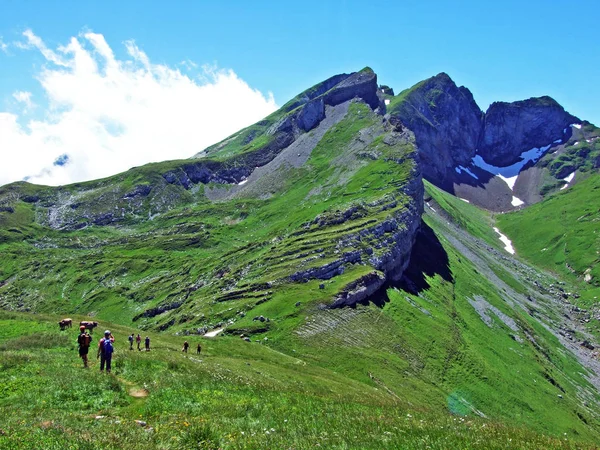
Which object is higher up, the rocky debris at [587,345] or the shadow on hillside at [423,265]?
the shadow on hillside at [423,265]

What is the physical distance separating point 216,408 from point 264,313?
270 ft

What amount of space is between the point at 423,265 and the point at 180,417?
15741 centimetres

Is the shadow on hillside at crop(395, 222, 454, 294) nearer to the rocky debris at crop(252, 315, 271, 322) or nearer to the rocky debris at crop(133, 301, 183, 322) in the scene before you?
the rocky debris at crop(252, 315, 271, 322)

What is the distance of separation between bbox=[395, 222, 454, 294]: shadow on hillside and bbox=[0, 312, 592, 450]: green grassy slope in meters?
114

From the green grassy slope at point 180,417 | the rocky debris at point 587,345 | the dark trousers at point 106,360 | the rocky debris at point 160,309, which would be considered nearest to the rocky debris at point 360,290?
the rocky debris at point 160,309

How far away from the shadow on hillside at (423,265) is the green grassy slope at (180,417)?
114380 mm

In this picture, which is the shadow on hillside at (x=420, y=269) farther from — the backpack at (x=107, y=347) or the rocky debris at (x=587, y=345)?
the backpack at (x=107, y=347)

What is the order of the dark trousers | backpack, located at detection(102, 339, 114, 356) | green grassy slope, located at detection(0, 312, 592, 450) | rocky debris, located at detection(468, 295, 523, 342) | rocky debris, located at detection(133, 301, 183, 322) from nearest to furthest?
1. green grassy slope, located at detection(0, 312, 592, 450)
2. backpack, located at detection(102, 339, 114, 356)
3. the dark trousers
4. rocky debris, located at detection(468, 295, 523, 342)
5. rocky debris, located at detection(133, 301, 183, 322)

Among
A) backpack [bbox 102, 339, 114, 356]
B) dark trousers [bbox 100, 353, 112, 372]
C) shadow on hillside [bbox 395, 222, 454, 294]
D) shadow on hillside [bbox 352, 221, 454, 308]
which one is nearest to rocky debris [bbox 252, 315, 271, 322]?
shadow on hillside [bbox 352, 221, 454, 308]

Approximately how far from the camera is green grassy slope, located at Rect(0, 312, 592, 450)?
16156 millimetres

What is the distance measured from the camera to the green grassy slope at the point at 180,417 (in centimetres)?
1616

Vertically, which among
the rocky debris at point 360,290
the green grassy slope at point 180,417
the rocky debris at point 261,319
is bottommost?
the rocky debris at point 261,319

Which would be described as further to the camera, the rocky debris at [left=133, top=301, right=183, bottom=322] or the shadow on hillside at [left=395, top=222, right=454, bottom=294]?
the rocky debris at [left=133, top=301, right=183, bottom=322]

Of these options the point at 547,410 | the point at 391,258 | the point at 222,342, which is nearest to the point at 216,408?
the point at 222,342
